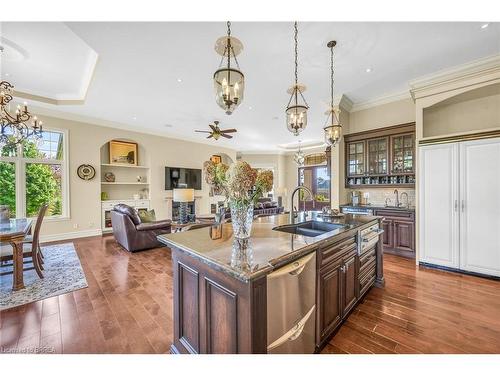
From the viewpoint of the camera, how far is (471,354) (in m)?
1.63

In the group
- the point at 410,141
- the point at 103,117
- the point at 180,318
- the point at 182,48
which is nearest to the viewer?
the point at 180,318

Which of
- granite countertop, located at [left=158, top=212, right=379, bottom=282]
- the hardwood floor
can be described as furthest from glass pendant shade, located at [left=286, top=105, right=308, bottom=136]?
the hardwood floor

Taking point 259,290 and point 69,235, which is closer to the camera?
point 259,290

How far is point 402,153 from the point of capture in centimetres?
417

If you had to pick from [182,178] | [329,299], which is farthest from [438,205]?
[182,178]

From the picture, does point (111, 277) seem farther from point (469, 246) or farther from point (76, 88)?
point (469, 246)

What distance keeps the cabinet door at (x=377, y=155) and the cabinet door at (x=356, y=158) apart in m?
0.12

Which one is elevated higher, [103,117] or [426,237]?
[103,117]

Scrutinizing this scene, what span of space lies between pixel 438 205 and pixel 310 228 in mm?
2387

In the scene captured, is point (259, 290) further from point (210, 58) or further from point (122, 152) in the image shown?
point (122, 152)

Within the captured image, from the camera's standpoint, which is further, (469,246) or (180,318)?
(469,246)
